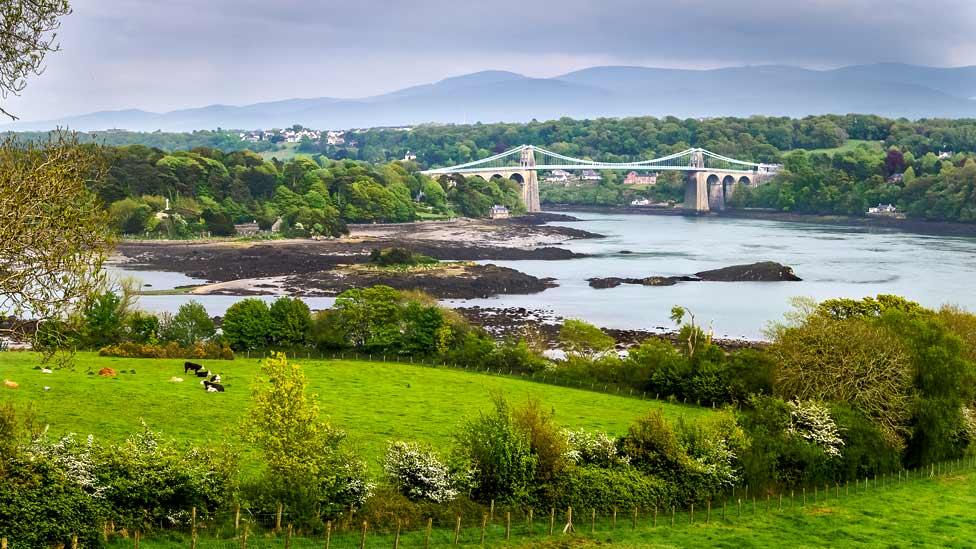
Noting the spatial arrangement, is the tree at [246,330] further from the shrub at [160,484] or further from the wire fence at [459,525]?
the wire fence at [459,525]

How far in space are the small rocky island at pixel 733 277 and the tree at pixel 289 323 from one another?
81.3 feet

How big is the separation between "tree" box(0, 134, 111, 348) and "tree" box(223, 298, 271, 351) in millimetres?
19073

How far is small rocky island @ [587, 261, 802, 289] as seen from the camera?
2069 inches

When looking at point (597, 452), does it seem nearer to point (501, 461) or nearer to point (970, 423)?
point (501, 461)

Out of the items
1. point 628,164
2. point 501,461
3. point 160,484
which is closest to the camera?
point 160,484

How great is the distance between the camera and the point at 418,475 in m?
13.6

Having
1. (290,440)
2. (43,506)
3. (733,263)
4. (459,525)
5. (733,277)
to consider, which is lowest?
(733,277)

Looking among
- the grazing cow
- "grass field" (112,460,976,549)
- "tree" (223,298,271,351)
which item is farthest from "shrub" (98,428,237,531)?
"tree" (223,298,271,351)

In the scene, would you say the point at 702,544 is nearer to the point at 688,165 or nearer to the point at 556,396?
the point at 556,396

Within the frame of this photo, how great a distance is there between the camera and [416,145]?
159 m

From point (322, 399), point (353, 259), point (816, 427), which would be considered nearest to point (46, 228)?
point (322, 399)

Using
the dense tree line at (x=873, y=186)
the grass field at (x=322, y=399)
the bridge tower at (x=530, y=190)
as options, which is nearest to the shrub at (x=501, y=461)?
the grass field at (x=322, y=399)

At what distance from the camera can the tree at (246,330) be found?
28328 millimetres

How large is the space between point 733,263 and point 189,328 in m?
39.0
